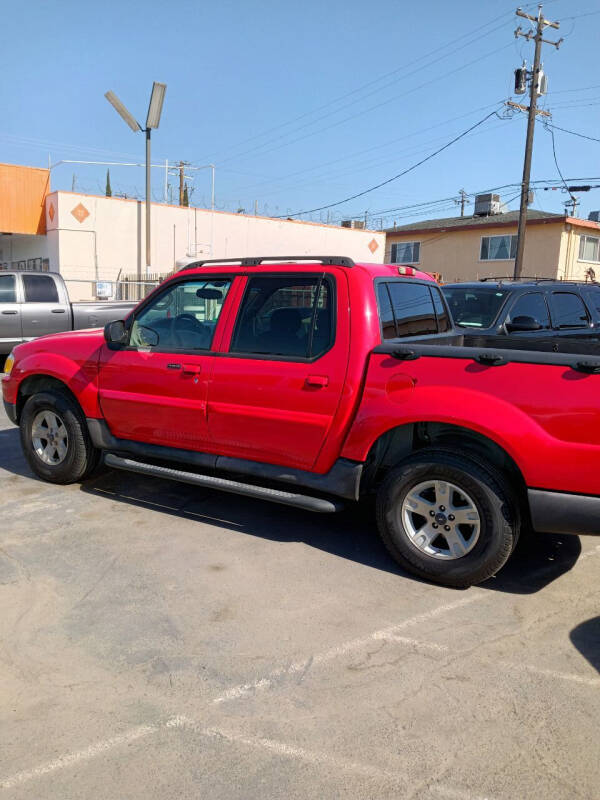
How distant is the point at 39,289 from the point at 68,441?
9.02 meters

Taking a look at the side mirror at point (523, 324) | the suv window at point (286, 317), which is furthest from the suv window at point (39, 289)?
the suv window at point (286, 317)

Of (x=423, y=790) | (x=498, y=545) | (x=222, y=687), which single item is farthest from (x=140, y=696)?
(x=498, y=545)

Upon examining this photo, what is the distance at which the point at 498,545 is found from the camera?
374 cm

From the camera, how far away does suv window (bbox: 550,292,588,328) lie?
8.55 meters

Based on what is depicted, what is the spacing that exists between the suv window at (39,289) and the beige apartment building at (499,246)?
81.0ft

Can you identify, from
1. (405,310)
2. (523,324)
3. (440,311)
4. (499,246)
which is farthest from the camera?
(499,246)

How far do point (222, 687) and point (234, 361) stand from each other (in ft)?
7.50

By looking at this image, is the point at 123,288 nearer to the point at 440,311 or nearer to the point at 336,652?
the point at 440,311

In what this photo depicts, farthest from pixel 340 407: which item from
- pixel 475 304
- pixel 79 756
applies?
pixel 475 304

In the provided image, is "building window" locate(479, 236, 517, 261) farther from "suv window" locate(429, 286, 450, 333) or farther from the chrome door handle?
the chrome door handle

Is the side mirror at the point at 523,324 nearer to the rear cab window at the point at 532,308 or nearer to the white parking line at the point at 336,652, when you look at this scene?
the rear cab window at the point at 532,308

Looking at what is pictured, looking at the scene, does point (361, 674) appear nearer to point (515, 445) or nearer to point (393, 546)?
point (393, 546)

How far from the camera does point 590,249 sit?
32906mm

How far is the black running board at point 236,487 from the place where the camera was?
4.25 meters
